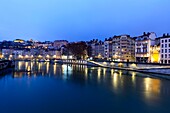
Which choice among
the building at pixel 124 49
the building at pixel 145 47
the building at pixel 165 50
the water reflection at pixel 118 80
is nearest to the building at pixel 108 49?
the building at pixel 124 49

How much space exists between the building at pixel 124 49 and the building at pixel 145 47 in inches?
279

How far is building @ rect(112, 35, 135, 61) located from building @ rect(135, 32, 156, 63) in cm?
708

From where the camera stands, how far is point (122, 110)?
1445cm

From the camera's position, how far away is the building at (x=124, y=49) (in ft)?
238

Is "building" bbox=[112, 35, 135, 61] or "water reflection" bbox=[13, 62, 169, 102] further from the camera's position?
"building" bbox=[112, 35, 135, 61]

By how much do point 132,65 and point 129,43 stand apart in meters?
27.2

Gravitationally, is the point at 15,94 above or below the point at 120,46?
below

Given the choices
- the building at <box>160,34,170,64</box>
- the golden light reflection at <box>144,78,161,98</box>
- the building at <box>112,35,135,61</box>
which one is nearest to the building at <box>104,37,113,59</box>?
the building at <box>112,35,135,61</box>

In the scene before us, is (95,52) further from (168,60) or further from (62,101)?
(62,101)

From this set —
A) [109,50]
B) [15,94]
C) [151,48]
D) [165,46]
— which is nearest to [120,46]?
[109,50]

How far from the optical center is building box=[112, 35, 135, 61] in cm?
7250

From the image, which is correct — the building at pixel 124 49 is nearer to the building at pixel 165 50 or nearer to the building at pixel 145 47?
the building at pixel 145 47

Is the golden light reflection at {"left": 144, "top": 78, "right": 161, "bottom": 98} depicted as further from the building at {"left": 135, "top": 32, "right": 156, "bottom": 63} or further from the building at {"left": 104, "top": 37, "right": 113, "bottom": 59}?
the building at {"left": 104, "top": 37, "right": 113, "bottom": 59}

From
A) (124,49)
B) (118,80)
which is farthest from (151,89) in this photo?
(124,49)
